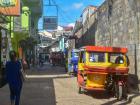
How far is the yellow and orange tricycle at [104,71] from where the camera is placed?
1948 cm

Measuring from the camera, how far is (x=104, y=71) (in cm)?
1948

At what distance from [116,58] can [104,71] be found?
55.9 inches

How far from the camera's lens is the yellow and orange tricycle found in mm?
19484

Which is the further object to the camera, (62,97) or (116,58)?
(116,58)

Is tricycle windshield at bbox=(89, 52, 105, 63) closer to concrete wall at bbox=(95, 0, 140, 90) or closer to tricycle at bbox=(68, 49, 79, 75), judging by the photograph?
concrete wall at bbox=(95, 0, 140, 90)

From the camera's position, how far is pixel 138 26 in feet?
71.1

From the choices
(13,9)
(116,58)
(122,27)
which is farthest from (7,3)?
(116,58)

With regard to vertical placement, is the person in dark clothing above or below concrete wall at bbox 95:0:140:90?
below

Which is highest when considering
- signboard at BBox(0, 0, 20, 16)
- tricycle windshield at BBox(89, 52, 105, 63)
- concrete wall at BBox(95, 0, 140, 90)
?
signboard at BBox(0, 0, 20, 16)

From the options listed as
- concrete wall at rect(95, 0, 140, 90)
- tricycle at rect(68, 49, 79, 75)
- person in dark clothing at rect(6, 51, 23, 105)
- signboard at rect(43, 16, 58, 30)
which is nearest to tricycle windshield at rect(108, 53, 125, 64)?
concrete wall at rect(95, 0, 140, 90)

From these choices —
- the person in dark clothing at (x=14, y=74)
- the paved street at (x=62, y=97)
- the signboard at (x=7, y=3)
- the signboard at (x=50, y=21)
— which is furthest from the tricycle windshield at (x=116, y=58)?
the signboard at (x=50, y=21)

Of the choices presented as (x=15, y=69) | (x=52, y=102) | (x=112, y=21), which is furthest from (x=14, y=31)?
(x=15, y=69)

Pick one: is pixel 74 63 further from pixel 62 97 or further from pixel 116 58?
pixel 62 97

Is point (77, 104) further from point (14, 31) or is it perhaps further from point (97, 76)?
point (14, 31)
